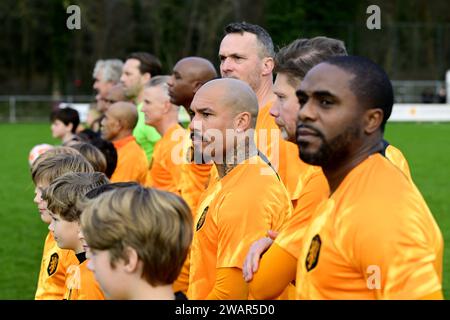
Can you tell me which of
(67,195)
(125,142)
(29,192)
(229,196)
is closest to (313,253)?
(229,196)

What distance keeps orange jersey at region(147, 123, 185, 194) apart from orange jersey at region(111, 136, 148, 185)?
337 mm

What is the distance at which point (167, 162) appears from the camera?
8211 mm

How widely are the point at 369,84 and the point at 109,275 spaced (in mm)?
1126

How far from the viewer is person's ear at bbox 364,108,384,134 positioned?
3.02 meters

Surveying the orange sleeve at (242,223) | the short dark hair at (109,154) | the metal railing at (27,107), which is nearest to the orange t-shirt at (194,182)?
the short dark hair at (109,154)

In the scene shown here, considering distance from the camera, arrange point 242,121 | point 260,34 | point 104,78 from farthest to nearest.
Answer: point 104,78, point 260,34, point 242,121

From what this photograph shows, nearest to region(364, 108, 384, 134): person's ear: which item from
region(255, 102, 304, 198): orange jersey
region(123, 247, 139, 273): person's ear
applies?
region(123, 247, 139, 273): person's ear

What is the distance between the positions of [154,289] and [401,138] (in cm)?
2776

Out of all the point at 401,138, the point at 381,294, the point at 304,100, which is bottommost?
the point at 401,138

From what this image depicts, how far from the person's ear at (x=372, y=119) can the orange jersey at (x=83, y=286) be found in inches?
60.4

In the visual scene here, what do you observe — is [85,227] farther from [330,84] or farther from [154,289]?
[330,84]

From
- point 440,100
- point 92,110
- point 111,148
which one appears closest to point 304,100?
point 111,148

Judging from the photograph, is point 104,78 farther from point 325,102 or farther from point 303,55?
point 325,102

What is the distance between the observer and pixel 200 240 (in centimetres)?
420
